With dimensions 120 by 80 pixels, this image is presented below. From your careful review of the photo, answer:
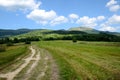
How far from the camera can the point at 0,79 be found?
18906mm

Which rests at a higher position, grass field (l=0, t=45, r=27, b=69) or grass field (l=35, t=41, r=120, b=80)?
grass field (l=35, t=41, r=120, b=80)

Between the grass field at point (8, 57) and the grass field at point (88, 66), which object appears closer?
the grass field at point (88, 66)

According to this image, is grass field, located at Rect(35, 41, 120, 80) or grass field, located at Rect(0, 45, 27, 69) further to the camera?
grass field, located at Rect(0, 45, 27, 69)

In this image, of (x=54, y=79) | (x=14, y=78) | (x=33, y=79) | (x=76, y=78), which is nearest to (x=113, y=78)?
(x=76, y=78)

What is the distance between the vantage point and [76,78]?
1900 cm

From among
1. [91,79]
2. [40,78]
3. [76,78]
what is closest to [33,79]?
[40,78]

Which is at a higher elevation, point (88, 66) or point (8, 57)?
point (88, 66)

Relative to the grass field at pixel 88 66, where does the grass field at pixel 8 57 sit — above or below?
below

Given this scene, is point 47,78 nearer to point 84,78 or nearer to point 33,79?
point 33,79

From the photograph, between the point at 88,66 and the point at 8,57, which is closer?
the point at 88,66

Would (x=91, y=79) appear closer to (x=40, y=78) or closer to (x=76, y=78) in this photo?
(x=76, y=78)

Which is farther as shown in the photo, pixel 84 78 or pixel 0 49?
pixel 0 49

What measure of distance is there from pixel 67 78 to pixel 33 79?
281 centimetres

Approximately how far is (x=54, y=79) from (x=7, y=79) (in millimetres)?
3855
